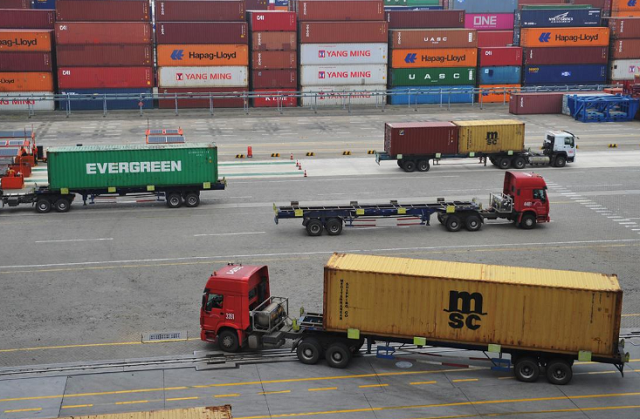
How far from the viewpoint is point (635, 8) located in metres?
119

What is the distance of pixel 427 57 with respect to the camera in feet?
323

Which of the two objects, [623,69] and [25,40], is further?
[623,69]

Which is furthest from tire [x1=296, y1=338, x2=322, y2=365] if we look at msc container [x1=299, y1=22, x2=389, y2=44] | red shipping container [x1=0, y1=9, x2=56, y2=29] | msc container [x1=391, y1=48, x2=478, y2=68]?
red shipping container [x1=0, y1=9, x2=56, y2=29]

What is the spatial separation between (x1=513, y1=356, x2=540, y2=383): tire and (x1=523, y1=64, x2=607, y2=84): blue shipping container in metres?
81.4

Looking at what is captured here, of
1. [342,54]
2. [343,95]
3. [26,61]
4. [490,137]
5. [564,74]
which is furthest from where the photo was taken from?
[564,74]

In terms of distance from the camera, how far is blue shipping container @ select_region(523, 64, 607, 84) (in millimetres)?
101688

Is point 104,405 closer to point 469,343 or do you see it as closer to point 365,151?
point 469,343

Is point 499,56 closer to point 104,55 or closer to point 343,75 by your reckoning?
point 343,75

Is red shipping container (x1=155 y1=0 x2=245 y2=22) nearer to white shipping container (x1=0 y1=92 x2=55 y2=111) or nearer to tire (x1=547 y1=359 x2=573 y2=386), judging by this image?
white shipping container (x1=0 y1=92 x2=55 y2=111)

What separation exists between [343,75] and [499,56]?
19444mm

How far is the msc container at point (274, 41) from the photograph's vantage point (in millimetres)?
95188

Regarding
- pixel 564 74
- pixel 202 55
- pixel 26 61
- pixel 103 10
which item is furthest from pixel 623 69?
pixel 26 61

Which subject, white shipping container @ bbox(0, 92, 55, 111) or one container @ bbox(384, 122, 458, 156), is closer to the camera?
one container @ bbox(384, 122, 458, 156)

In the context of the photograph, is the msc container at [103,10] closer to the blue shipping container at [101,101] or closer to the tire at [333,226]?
the blue shipping container at [101,101]
